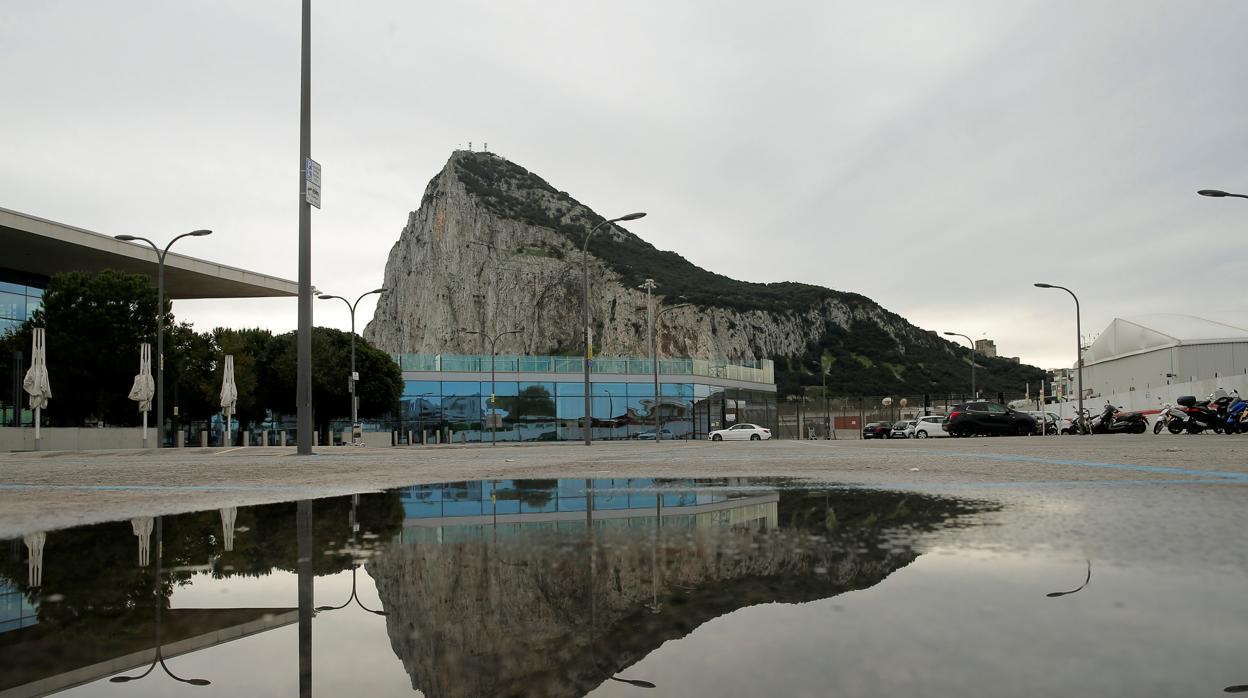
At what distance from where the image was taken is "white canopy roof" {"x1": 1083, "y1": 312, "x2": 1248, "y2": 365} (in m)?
84.8

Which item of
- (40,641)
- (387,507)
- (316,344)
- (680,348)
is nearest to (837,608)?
(40,641)

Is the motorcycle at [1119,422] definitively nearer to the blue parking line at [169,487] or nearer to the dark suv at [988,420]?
the dark suv at [988,420]

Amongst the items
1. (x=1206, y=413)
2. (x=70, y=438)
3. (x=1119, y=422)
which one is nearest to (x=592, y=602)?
(x=1206, y=413)

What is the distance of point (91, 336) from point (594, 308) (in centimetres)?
12555

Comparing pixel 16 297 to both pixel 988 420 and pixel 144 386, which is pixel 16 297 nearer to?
pixel 144 386

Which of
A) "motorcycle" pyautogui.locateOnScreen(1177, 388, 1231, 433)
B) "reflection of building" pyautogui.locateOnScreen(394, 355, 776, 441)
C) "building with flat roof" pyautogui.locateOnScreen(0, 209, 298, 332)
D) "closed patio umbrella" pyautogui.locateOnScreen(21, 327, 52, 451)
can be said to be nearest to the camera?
"motorcycle" pyautogui.locateOnScreen(1177, 388, 1231, 433)

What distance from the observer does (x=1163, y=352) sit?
86.0m

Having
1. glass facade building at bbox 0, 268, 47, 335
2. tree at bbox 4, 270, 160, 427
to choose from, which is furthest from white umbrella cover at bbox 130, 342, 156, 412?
glass facade building at bbox 0, 268, 47, 335

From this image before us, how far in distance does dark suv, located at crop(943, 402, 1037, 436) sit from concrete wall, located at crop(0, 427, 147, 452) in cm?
3865

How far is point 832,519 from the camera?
4.32 metres

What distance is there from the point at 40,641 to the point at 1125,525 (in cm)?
423

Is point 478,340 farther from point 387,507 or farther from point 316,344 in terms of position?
point 387,507

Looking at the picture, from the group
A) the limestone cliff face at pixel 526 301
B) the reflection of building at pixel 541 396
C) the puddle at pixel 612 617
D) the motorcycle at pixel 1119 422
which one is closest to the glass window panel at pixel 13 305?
the reflection of building at pixel 541 396

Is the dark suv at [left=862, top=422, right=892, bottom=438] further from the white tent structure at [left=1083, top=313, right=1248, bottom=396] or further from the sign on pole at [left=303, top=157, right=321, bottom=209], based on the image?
the sign on pole at [left=303, top=157, right=321, bottom=209]
